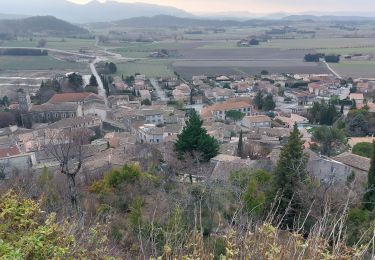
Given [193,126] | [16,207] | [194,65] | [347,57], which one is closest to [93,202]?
[193,126]

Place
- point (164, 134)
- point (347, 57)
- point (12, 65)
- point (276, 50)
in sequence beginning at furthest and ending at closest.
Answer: point (276, 50) < point (347, 57) < point (12, 65) < point (164, 134)

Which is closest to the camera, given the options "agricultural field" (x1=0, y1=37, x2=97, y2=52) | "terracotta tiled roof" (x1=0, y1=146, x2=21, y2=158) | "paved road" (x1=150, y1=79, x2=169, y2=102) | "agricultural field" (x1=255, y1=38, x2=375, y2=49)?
"terracotta tiled roof" (x1=0, y1=146, x2=21, y2=158)

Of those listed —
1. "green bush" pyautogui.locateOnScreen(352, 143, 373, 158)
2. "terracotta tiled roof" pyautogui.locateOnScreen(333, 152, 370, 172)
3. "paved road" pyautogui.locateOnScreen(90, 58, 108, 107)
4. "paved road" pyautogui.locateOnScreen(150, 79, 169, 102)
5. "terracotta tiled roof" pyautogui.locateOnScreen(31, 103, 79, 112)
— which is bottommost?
"paved road" pyautogui.locateOnScreen(150, 79, 169, 102)

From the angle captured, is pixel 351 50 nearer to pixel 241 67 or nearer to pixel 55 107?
pixel 241 67

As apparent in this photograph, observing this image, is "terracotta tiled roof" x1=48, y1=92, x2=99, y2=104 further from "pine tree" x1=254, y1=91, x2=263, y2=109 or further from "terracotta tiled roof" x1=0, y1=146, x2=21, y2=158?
"pine tree" x1=254, y1=91, x2=263, y2=109

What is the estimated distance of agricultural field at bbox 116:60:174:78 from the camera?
44.5 meters

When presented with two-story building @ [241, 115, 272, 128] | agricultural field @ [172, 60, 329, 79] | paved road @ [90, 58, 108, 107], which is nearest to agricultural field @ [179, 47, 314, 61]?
agricultural field @ [172, 60, 329, 79]

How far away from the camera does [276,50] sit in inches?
2677

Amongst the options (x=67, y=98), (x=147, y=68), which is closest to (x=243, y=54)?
(x=147, y=68)

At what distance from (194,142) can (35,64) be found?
4295cm

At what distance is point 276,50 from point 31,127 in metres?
51.3

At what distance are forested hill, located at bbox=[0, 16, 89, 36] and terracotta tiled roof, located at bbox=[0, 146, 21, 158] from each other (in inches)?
3020

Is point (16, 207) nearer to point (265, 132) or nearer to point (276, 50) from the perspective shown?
point (265, 132)

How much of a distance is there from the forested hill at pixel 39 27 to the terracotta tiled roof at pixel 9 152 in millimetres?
76697
